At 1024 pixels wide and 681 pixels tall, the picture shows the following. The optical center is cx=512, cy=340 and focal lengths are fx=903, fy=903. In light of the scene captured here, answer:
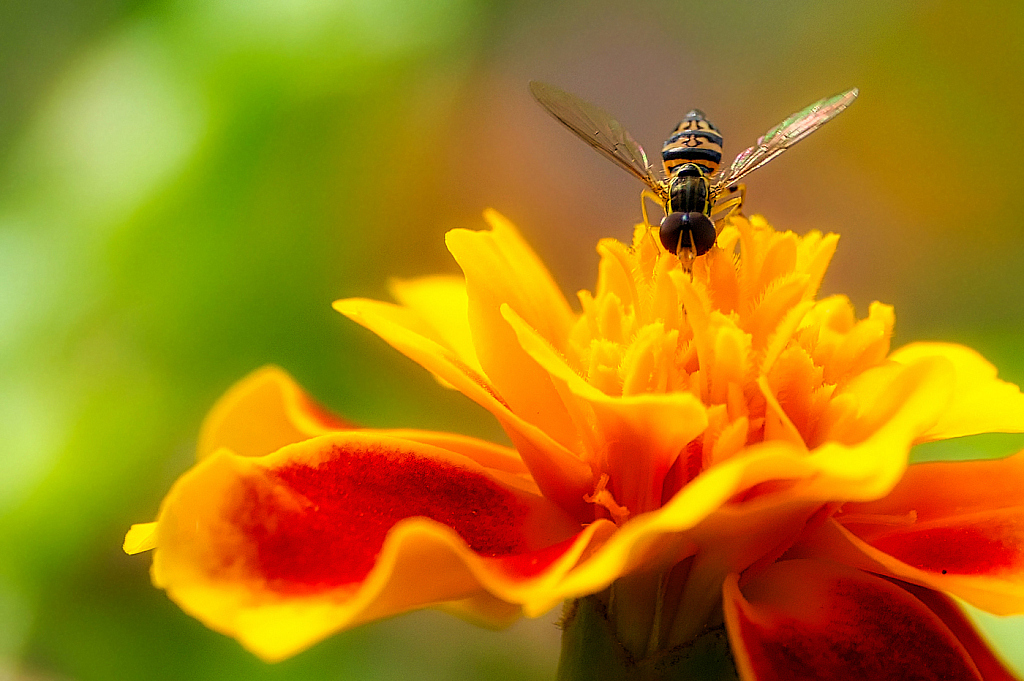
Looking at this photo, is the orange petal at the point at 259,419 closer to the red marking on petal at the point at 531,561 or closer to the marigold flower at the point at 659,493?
the marigold flower at the point at 659,493

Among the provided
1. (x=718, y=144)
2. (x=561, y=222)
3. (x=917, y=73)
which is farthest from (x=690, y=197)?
(x=917, y=73)

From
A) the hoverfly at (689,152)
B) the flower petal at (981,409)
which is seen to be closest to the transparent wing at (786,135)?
the hoverfly at (689,152)

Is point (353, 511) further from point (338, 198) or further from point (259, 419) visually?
point (338, 198)

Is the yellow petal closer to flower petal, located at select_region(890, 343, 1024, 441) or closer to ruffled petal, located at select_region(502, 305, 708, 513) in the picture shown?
ruffled petal, located at select_region(502, 305, 708, 513)

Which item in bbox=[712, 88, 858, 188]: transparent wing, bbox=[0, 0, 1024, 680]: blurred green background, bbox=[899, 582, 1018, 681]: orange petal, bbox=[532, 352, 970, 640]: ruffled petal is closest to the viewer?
bbox=[532, 352, 970, 640]: ruffled petal

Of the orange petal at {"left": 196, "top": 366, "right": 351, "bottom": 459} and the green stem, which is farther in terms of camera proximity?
the orange petal at {"left": 196, "top": 366, "right": 351, "bottom": 459}

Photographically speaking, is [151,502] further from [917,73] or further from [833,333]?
→ [917,73]

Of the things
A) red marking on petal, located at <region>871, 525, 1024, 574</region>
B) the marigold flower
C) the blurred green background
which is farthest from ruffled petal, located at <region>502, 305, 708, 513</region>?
the blurred green background
